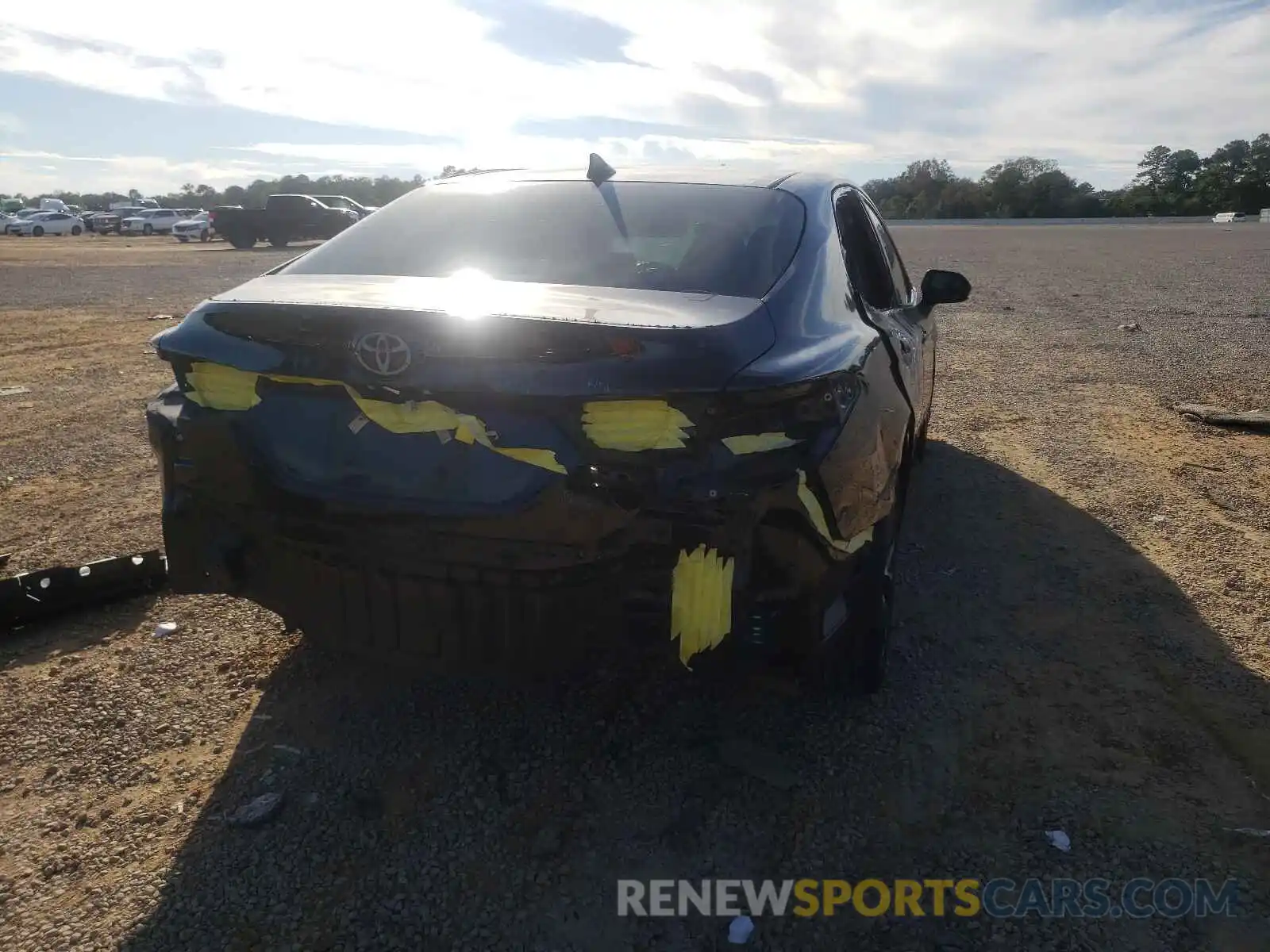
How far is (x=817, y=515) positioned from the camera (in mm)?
2227

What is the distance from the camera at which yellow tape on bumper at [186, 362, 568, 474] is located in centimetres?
216

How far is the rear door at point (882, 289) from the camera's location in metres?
3.20

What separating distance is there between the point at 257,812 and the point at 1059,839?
2021mm

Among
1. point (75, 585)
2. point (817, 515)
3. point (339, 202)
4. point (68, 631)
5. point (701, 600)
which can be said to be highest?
point (339, 202)

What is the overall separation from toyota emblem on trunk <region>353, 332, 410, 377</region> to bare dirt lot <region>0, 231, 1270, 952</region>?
112cm

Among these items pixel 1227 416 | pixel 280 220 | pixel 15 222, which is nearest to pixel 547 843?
pixel 1227 416

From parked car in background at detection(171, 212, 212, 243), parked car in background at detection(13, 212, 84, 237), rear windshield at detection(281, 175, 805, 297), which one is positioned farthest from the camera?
parked car in background at detection(13, 212, 84, 237)

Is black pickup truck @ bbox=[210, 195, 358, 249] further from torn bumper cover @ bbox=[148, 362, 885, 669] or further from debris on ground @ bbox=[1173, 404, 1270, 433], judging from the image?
torn bumper cover @ bbox=[148, 362, 885, 669]

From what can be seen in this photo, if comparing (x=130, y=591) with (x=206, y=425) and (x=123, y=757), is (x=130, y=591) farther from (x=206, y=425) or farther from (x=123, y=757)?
(x=206, y=425)

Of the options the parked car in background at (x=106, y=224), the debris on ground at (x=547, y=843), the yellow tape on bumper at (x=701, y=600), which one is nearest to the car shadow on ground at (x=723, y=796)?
the debris on ground at (x=547, y=843)

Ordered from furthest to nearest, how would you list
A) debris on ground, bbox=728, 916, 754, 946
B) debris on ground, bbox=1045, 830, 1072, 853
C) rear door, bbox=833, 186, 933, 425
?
1. rear door, bbox=833, 186, 933, 425
2. debris on ground, bbox=1045, 830, 1072, 853
3. debris on ground, bbox=728, 916, 754, 946

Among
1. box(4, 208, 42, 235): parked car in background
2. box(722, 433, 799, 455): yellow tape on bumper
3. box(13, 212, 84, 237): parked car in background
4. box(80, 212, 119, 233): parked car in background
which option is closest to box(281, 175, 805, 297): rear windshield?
box(722, 433, 799, 455): yellow tape on bumper

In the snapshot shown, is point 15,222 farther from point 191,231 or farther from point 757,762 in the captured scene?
point 757,762

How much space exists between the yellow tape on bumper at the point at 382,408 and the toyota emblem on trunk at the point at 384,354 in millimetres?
79
